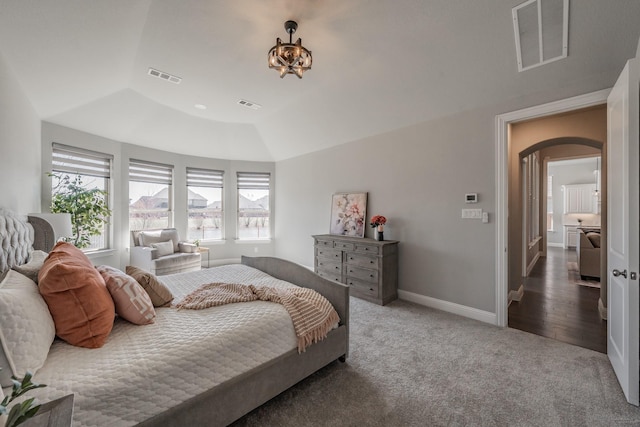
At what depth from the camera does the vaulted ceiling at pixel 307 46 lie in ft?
7.36

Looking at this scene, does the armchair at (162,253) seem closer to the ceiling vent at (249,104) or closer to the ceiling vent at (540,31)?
the ceiling vent at (249,104)

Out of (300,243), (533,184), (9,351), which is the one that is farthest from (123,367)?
(533,184)

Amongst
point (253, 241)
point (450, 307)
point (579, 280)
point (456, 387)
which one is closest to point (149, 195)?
point (253, 241)

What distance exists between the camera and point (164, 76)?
11.3 ft

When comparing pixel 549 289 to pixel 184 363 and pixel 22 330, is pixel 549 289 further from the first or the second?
pixel 22 330

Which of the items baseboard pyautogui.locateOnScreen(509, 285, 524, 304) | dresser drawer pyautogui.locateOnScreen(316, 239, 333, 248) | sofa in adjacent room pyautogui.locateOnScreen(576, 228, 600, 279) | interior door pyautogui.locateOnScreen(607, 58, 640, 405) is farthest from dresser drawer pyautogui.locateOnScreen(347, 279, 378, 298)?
sofa in adjacent room pyautogui.locateOnScreen(576, 228, 600, 279)

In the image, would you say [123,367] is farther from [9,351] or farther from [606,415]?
[606,415]

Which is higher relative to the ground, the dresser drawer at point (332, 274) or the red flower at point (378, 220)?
the red flower at point (378, 220)

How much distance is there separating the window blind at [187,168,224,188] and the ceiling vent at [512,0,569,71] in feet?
18.4

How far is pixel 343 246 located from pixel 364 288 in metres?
0.69

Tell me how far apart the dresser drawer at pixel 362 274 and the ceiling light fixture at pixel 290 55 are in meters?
2.61

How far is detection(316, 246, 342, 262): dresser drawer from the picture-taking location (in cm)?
425

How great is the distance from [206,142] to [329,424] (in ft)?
17.5

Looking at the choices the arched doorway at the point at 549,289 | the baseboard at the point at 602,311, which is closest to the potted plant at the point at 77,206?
the arched doorway at the point at 549,289
